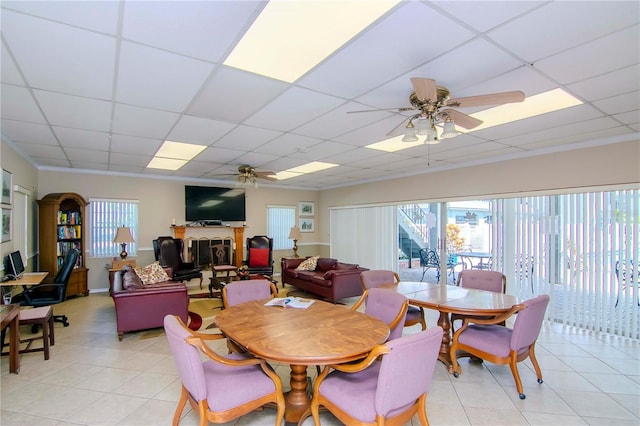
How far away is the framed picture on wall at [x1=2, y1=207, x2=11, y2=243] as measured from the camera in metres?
4.00

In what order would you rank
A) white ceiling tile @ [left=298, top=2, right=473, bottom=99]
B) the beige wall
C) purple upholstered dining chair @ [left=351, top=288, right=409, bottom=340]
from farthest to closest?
1. the beige wall
2. purple upholstered dining chair @ [left=351, top=288, right=409, bottom=340]
3. white ceiling tile @ [left=298, top=2, right=473, bottom=99]

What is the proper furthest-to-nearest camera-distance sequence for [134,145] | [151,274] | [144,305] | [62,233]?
1. [62,233]
2. [151,274]
3. [134,145]
4. [144,305]

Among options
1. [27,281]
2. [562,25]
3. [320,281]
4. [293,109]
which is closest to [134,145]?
[27,281]

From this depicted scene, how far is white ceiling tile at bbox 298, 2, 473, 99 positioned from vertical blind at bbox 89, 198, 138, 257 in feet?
20.3

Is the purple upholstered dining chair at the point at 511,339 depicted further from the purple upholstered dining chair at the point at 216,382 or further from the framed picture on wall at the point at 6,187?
the framed picture on wall at the point at 6,187

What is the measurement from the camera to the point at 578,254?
14.9 ft

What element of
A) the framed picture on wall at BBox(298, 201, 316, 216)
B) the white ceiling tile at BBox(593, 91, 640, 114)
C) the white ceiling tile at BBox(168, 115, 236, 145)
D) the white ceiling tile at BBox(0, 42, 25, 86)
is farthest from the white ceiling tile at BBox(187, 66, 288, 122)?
the framed picture on wall at BBox(298, 201, 316, 216)

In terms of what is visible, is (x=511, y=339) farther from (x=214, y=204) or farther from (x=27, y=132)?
(x=214, y=204)

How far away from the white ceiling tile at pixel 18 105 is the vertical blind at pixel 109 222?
3.76m

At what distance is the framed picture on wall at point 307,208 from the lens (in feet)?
30.4

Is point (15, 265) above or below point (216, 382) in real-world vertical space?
above

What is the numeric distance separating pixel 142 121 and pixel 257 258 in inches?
179

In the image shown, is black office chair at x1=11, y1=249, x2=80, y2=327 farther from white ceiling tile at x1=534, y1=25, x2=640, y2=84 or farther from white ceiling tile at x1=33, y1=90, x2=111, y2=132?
white ceiling tile at x1=534, y1=25, x2=640, y2=84

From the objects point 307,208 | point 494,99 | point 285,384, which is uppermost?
point 494,99
